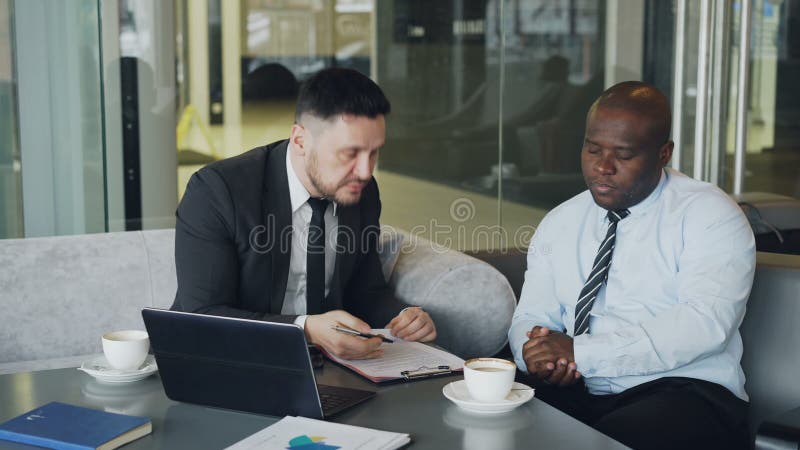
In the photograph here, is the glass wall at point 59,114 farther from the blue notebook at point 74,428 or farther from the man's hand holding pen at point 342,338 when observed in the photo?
the blue notebook at point 74,428

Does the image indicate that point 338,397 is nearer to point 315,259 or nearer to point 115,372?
point 115,372

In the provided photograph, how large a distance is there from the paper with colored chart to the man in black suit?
0.53 meters

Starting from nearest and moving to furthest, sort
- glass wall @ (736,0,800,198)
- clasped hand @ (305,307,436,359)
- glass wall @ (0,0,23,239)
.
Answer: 1. clasped hand @ (305,307,436,359)
2. glass wall @ (0,0,23,239)
3. glass wall @ (736,0,800,198)

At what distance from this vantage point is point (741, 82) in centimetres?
525

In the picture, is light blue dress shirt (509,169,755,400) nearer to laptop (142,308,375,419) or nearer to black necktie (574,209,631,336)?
black necktie (574,209,631,336)

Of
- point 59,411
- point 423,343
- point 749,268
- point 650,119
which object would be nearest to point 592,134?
point 650,119

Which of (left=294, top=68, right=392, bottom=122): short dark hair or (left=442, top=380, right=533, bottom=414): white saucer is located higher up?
(left=294, top=68, right=392, bottom=122): short dark hair

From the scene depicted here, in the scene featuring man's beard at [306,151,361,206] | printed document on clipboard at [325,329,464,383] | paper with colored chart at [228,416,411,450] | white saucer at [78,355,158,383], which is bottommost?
printed document on clipboard at [325,329,464,383]

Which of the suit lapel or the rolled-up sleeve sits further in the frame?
the rolled-up sleeve

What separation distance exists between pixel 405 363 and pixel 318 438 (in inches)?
19.9

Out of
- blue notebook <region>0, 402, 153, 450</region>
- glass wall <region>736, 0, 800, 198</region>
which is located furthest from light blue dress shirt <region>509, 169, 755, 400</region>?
glass wall <region>736, 0, 800, 198</region>

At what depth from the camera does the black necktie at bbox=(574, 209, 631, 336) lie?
260cm

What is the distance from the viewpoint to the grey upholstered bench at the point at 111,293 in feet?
10.1

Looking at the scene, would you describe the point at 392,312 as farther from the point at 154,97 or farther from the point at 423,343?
the point at 154,97
